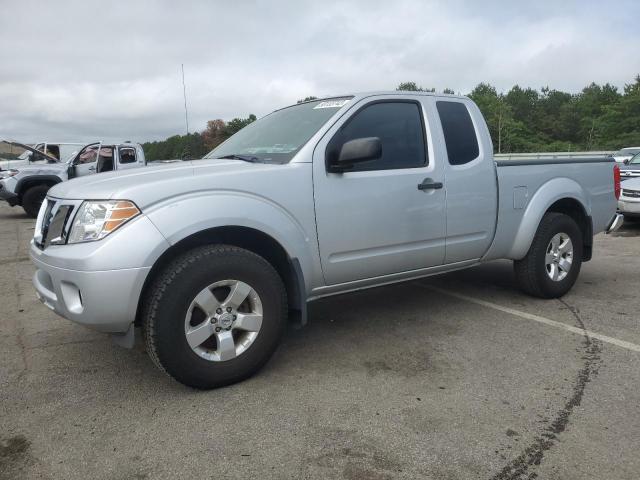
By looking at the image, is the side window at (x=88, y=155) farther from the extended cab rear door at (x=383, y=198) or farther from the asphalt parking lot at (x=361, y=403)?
the extended cab rear door at (x=383, y=198)

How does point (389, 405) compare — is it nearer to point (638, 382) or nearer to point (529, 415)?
point (529, 415)

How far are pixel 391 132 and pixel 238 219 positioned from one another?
1.42 m

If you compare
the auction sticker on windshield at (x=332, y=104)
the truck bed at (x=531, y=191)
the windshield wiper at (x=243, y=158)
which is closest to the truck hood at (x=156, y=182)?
the windshield wiper at (x=243, y=158)

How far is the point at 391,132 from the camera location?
3.73m

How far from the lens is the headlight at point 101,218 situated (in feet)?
8.77

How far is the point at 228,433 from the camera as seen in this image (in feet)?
8.27

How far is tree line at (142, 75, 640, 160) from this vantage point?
4612 cm

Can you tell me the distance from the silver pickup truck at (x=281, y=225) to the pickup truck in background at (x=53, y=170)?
10.2 metres

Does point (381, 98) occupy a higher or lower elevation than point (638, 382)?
higher

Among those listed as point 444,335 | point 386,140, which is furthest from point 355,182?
point 444,335

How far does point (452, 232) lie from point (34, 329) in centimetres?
337

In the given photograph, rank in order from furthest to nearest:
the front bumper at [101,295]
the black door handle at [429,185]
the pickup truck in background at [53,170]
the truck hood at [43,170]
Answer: the truck hood at [43,170] < the pickup truck in background at [53,170] < the black door handle at [429,185] < the front bumper at [101,295]

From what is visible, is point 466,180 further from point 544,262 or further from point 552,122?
point 552,122

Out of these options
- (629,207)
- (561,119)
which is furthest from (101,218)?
(561,119)
